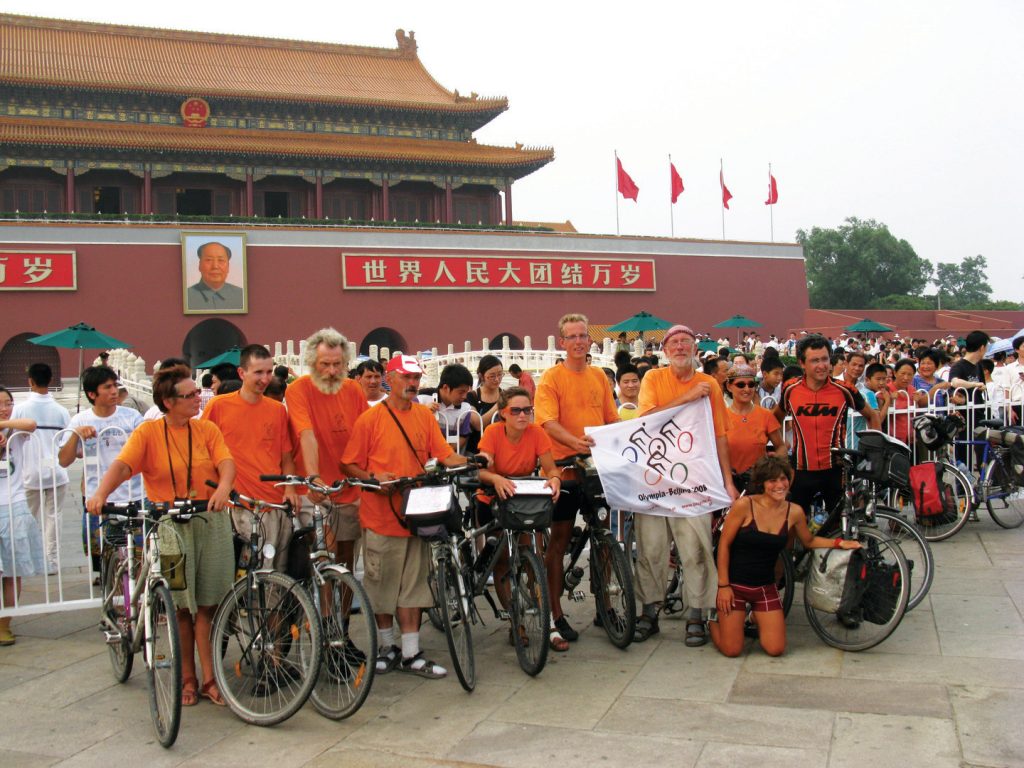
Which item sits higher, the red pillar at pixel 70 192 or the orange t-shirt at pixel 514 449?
the red pillar at pixel 70 192

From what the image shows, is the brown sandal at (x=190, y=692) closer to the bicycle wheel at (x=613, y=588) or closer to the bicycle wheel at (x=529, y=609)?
the bicycle wheel at (x=529, y=609)

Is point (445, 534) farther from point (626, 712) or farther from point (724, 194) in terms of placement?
point (724, 194)

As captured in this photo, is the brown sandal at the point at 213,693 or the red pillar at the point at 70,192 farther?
the red pillar at the point at 70,192

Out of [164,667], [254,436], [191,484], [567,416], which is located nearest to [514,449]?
[567,416]

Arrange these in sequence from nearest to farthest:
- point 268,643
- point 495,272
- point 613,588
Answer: point 268,643 < point 613,588 < point 495,272

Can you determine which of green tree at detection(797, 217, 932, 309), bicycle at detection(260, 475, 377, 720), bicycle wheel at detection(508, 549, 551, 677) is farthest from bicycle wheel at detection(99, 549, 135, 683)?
green tree at detection(797, 217, 932, 309)

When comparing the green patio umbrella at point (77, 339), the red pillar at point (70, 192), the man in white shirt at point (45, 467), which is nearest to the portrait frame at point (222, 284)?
the red pillar at point (70, 192)

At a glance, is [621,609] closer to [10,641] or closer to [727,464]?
[727,464]

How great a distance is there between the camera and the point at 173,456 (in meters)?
4.34

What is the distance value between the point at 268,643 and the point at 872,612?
8.94ft

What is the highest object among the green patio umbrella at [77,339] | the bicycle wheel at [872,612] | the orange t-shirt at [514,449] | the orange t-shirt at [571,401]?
the green patio umbrella at [77,339]

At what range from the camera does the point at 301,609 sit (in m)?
4.01

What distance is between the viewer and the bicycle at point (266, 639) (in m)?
3.98

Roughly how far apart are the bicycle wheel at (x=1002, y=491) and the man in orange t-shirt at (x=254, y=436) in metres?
5.04
